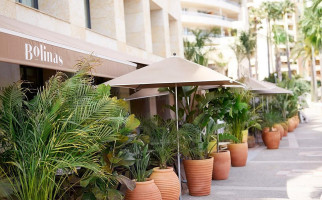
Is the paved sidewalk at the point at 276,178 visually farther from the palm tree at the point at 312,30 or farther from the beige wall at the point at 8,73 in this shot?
the palm tree at the point at 312,30

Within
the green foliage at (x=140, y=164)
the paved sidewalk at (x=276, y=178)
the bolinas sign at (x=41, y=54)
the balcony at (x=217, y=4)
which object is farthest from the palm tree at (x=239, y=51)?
the bolinas sign at (x=41, y=54)

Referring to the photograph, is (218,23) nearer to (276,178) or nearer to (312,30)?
(312,30)

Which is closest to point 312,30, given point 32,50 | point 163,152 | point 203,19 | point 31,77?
point 203,19

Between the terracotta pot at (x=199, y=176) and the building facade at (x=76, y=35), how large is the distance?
2098 mm

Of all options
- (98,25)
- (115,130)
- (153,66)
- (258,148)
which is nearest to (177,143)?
(153,66)

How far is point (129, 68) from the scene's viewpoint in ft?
25.2

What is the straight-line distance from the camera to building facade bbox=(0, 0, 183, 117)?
4.66 meters

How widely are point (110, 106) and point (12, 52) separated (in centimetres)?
120

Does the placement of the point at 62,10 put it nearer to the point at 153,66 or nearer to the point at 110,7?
the point at 110,7

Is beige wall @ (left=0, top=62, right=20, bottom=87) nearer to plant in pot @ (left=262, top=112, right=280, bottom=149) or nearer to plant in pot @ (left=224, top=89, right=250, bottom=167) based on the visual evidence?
plant in pot @ (left=224, top=89, right=250, bottom=167)

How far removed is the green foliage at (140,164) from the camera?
5.79 m

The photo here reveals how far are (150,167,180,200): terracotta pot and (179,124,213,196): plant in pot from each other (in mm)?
1018

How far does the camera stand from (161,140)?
6637 millimetres

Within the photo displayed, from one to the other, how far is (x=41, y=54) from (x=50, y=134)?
1.11 m
